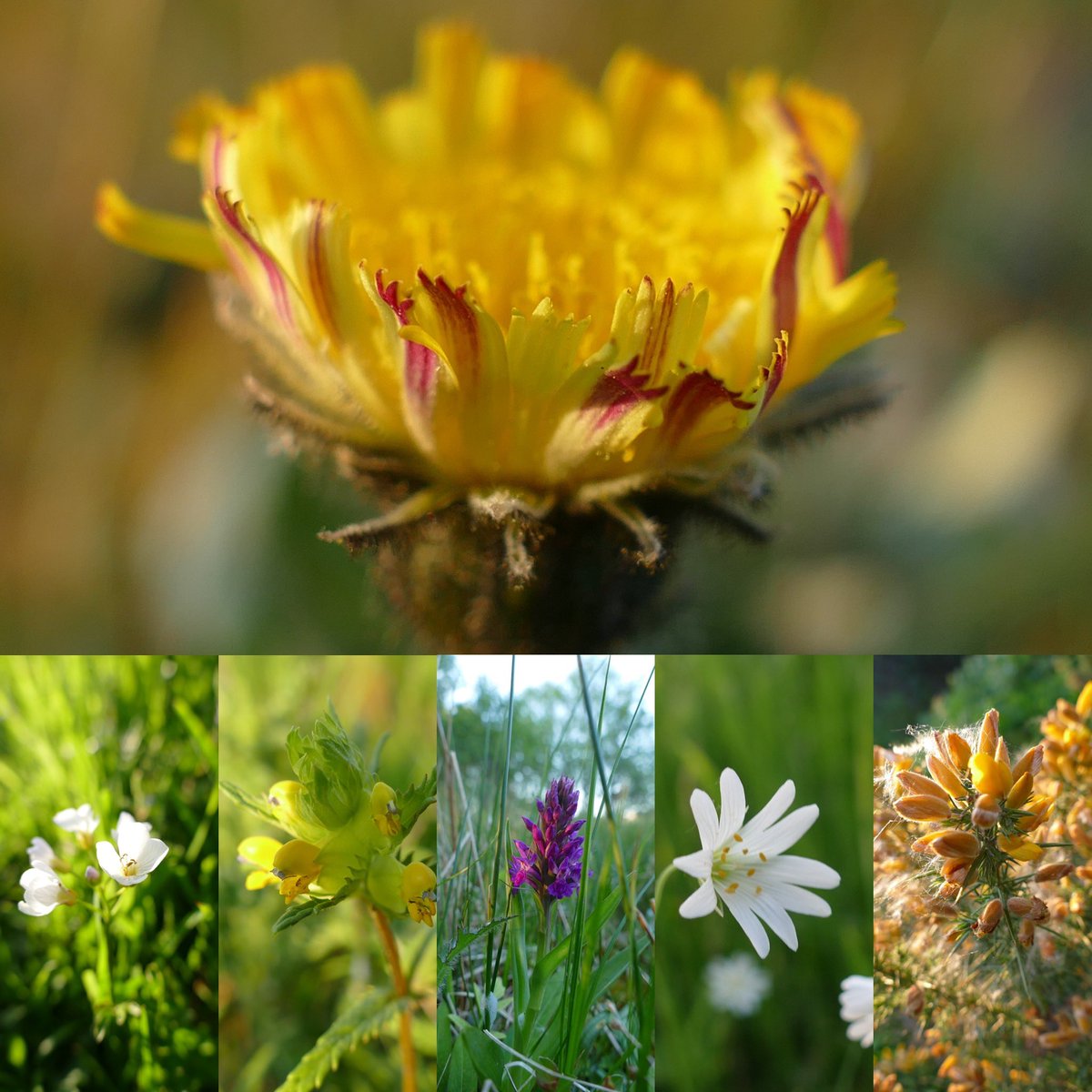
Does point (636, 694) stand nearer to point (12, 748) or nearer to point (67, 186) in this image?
point (12, 748)

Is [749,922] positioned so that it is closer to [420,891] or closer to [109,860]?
[420,891]

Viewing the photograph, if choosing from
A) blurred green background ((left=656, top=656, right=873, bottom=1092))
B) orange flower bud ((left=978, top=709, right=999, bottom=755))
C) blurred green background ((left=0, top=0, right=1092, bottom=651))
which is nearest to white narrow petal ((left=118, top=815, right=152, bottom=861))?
blurred green background ((left=656, top=656, right=873, bottom=1092))

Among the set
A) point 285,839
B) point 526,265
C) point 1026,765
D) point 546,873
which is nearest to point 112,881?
point 285,839

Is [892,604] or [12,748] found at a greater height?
[892,604]

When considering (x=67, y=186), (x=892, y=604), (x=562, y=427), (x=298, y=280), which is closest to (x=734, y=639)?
(x=892, y=604)

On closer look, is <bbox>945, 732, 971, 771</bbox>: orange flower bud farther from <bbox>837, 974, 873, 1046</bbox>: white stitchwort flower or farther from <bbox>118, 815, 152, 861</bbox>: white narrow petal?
<bbox>118, 815, 152, 861</bbox>: white narrow petal
